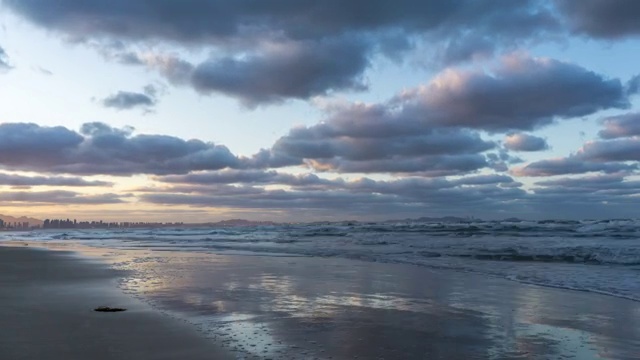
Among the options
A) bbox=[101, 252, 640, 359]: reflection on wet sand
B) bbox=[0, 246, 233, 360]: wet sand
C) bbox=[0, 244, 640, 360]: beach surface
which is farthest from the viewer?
bbox=[101, 252, 640, 359]: reflection on wet sand

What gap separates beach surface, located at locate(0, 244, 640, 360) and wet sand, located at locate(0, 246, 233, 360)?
2cm

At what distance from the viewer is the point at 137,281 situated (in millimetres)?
11773

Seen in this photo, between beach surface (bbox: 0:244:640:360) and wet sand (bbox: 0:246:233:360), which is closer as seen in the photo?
wet sand (bbox: 0:246:233:360)

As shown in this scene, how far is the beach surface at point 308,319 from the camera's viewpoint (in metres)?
5.62

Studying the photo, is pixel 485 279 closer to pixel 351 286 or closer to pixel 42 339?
pixel 351 286

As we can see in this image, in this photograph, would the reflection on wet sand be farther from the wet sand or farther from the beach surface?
the wet sand

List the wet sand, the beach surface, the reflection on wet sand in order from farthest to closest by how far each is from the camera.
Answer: the reflection on wet sand < the beach surface < the wet sand

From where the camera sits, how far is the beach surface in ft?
18.4

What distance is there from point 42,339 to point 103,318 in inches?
50.6

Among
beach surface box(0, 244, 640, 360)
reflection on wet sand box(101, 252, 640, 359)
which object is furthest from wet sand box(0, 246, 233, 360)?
reflection on wet sand box(101, 252, 640, 359)

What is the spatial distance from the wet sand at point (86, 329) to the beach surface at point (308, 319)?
2 cm

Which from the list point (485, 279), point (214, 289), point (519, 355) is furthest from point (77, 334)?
point (485, 279)

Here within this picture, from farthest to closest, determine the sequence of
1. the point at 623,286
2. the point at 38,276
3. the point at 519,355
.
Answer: the point at 38,276, the point at 623,286, the point at 519,355

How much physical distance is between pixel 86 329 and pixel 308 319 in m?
2.89
